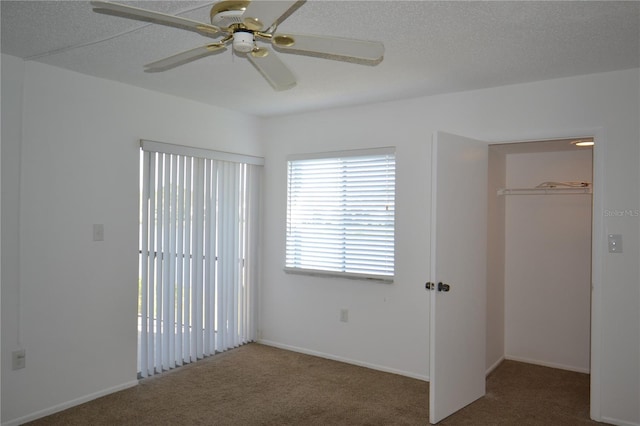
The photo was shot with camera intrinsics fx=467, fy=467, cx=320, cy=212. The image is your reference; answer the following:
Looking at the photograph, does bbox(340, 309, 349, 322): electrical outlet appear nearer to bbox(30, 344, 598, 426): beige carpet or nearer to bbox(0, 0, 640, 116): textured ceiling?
bbox(30, 344, 598, 426): beige carpet

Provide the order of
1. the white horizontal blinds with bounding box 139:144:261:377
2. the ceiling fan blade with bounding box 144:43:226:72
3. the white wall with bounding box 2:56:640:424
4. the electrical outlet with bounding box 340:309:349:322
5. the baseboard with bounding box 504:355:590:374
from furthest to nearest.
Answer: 1. the electrical outlet with bounding box 340:309:349:322
2. the baseboard with bounding box 504:355:590:374
3. the white horizontal blinds with bounding box 139:144:261:377
4. the white wall with bounding box 2:56:640:424
5. the ceiling fan blade with bounding box 144:43:226:72

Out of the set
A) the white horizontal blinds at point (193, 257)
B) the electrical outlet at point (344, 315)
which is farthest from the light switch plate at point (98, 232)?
the electrical outlet at point (344, 315)

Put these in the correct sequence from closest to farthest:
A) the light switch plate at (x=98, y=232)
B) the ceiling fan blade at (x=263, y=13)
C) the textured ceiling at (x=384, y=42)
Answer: the ceiling fan blade at (x=263, y=13) < the textured ceiling at (x=384, y=42) < the light switch plate at (x=98, y=232)

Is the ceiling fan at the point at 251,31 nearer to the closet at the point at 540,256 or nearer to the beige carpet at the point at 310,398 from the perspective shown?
the beige carpet at the point at 310,398

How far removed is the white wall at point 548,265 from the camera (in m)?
4.46

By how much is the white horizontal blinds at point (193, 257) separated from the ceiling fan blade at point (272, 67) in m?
2.12

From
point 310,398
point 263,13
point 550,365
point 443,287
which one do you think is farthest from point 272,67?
point 550,365

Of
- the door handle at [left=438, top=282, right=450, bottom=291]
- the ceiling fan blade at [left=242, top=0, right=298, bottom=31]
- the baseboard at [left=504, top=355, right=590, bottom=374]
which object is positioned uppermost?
the ceiling fan blade at [left=242, top=0, right=298, bottom=31]

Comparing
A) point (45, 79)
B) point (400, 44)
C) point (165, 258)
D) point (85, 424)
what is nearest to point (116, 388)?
point (85, 424)

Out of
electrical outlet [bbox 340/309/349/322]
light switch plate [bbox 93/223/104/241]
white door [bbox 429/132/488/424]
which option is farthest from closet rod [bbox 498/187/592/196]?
light switch plate [bbox 93/223/104/241]

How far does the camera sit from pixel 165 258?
4062 mm

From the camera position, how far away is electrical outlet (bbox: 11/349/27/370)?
122 inches

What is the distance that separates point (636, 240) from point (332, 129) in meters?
2.70

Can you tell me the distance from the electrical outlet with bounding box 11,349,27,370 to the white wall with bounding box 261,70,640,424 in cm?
240
